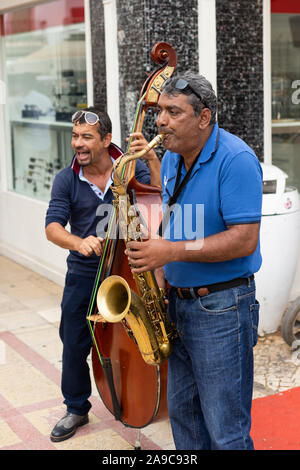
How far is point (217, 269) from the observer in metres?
2.67

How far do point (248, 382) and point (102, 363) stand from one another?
91 centimetres

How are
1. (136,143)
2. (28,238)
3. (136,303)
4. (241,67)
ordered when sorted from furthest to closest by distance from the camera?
(28,238) → (241,67) → (136,143) → (136,303)

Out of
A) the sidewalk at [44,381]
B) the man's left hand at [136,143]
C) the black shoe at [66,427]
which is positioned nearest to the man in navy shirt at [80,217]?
the black shoe at [66,427]

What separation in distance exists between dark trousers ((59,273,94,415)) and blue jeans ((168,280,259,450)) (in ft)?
3.57

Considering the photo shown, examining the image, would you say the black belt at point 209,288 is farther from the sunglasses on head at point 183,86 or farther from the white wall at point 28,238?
the white wall at point 28,238

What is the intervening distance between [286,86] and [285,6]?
63 centimetres

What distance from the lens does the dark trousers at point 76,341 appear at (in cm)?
378

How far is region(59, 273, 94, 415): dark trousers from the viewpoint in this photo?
12.4 ft

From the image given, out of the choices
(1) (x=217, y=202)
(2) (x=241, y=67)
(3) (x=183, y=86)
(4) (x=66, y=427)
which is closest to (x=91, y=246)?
(1) (x=217, y=202)

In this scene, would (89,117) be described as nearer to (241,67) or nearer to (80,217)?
(80,217)

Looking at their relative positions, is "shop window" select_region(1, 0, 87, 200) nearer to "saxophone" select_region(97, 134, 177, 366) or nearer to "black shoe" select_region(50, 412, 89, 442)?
"black shoe" select_region(50, 412, 89, 442)

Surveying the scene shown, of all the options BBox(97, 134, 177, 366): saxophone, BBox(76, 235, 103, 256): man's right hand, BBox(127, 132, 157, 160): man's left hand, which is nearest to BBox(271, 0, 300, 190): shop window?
BBox(127, 132, 157, 160): man's left hand

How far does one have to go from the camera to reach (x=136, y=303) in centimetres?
298
